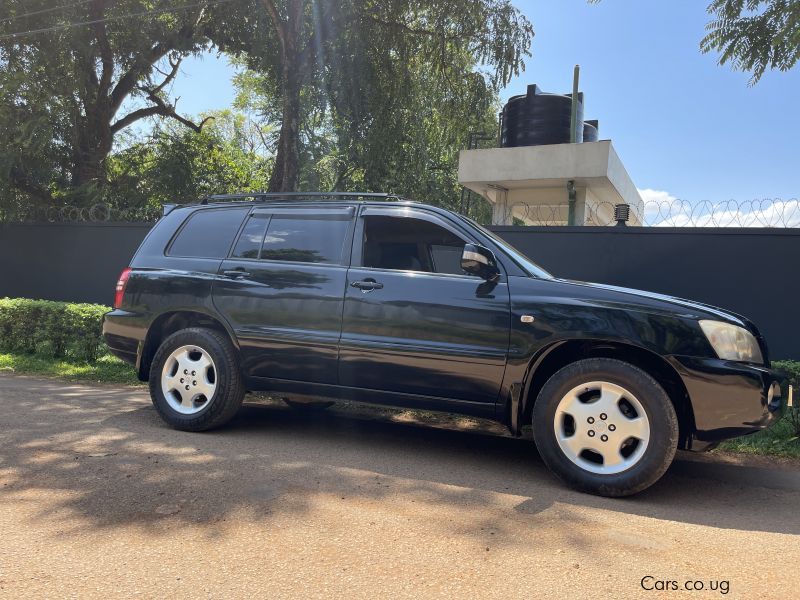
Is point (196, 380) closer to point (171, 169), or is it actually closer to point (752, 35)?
point (752, 35)

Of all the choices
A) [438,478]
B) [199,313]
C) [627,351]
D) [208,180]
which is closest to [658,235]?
[627,351]

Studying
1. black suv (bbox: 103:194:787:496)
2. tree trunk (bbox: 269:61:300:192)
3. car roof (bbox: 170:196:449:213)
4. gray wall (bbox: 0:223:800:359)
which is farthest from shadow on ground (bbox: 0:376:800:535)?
tree trunk (bbox: 269:61:300:192)

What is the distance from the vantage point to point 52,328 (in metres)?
9.14

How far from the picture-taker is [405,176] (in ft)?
46.1

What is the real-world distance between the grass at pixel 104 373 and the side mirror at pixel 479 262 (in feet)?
9.60

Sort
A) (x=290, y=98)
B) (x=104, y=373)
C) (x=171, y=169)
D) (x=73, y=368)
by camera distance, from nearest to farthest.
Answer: (x=104, y=373), (x=73, y=368), (x=290, y=98), (x=171, y=169)

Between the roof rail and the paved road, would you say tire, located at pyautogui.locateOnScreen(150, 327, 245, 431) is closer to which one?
the paved road

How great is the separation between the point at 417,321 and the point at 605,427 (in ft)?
4.71

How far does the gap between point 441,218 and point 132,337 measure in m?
2.86

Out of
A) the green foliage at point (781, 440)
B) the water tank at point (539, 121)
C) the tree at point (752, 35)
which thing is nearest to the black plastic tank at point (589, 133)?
the water tank at point (539, 121)

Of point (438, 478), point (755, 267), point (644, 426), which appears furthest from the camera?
point (755, 267)

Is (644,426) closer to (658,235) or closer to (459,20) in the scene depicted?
(658,235)

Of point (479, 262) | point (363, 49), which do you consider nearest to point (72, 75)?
point (363, 49)

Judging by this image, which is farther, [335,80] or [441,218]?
[335,80]
